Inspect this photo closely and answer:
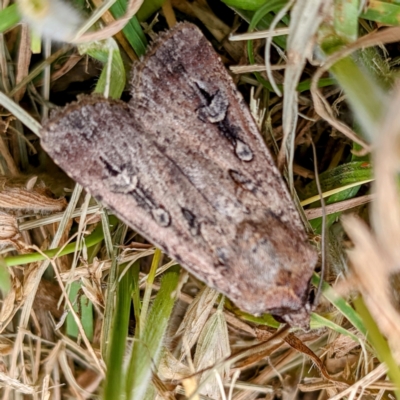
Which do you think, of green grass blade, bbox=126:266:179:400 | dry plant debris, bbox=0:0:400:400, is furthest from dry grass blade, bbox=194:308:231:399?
green grass blade, bbox=126:266:179:400

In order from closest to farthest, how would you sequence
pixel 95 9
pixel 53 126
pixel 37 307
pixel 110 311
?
pixel 53 126 < pixel 95 9 < pixel 110 311 < pixel 37 307

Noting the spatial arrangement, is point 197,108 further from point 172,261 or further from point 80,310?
point 80,310

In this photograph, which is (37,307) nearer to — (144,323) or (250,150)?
(144,323)

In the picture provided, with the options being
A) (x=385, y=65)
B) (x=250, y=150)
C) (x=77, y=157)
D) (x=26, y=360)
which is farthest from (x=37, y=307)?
(x=385, y=65)

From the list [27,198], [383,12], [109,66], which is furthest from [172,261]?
[383,12]

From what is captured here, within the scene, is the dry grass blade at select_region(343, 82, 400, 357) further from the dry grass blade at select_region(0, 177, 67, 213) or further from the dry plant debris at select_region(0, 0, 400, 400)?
the dry grass blade at select_region(0, 177, 67, 213)

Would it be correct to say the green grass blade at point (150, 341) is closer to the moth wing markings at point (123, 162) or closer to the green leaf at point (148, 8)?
the moth wing markings at point (123, 162)
